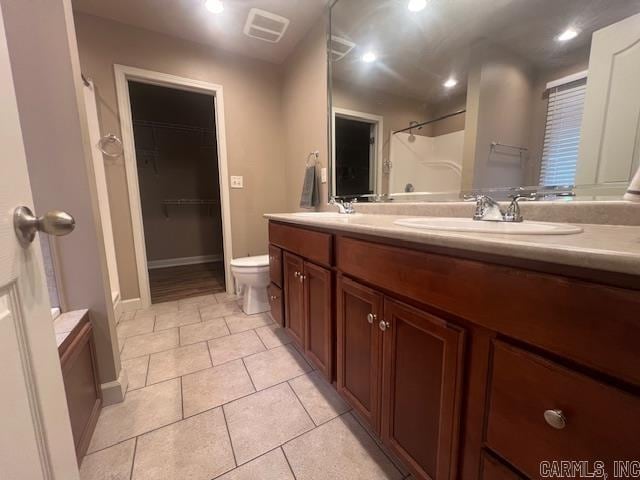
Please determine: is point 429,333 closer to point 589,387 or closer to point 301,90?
point 589,387

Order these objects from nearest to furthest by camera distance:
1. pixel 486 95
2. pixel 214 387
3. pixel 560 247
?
pixel 560 247 < pixel 486 95 < pixel 214 387

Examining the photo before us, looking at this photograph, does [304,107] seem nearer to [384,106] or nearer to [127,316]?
A: [384,106]

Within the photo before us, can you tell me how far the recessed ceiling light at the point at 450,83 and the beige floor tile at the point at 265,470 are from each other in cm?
177

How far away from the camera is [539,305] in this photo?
18.3 inches

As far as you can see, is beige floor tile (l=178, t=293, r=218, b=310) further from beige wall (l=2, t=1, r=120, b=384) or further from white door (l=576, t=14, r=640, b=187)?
white door (l=576, t=14, r=640, b=187)

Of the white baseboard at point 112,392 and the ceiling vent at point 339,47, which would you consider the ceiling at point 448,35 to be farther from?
the white baseboard at point 112,392

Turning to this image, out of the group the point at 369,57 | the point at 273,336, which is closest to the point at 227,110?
the point at 369,57

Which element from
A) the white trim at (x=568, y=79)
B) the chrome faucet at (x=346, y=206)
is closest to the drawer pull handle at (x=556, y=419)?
the white trim at (x=568, y=79)

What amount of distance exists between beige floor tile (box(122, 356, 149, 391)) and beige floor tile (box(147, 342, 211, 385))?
0.08ft

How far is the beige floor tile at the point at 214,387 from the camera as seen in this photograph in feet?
4.06

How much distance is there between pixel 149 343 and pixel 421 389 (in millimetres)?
1806

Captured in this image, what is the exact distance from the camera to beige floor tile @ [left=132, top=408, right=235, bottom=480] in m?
0.92

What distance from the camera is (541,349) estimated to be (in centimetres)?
48

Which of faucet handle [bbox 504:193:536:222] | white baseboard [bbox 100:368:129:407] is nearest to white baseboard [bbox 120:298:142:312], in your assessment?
white baseboard [bbox 100:368:129:407]
